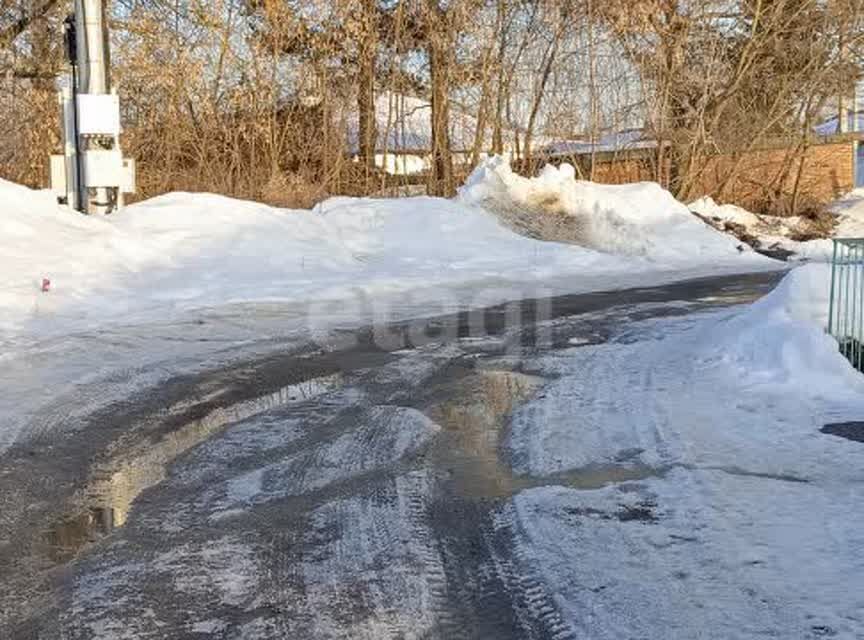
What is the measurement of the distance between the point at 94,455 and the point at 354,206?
15.4m

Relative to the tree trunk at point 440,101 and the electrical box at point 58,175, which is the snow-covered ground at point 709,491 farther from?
the tree trunk at point 440,101

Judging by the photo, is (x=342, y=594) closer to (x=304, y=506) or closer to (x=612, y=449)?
(x=304, y=506)

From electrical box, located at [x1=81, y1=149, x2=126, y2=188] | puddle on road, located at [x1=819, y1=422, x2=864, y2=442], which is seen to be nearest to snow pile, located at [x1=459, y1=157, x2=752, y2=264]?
electrical box, located at [x1=81, y1=149, x2=126, y2=188]

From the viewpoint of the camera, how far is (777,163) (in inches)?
1307

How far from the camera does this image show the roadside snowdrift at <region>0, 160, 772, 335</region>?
44.8ft

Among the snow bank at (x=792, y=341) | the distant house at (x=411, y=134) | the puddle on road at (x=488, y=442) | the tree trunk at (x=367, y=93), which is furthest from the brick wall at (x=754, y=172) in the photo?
the puddle on road at (x=488, y=442)

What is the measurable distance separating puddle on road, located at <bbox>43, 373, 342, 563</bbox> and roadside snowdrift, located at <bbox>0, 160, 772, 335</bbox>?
14.3 ft

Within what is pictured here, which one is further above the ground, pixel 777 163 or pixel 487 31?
pixel 487 31

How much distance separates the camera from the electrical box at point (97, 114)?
17.0 meters

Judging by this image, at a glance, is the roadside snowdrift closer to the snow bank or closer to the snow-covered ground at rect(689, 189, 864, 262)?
the snow-covered ground at rect(689, 189, 864, 262)

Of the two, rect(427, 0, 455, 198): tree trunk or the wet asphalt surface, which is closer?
the wet asphalt surface

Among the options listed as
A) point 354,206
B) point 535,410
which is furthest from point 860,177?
point 535,410

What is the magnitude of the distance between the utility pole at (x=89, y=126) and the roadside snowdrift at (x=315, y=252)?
64cm

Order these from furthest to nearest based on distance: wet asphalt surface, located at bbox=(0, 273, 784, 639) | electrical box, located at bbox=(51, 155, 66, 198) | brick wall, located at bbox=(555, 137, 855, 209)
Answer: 1. brick wall, located at bbox=(555, 137, 855, 209)
2. electrical box, located at bbox=(51, 155, 66, 198)
3. wet asphalt surface, located at bbox=(0, 273, 784, 639)
